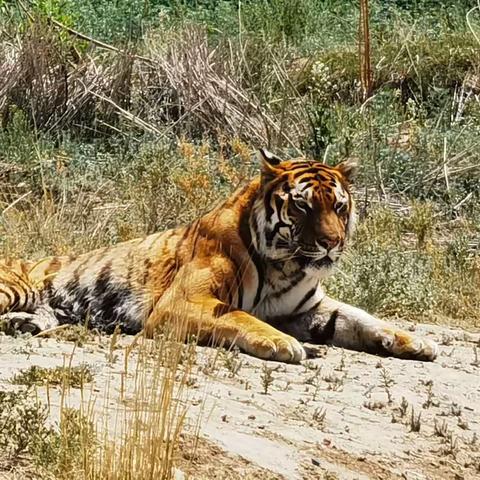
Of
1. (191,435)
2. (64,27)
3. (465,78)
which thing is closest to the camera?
(191,435)

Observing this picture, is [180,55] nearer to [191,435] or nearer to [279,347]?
[279,347]

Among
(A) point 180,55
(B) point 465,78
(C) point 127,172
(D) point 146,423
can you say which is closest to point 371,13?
(B) point 465,78

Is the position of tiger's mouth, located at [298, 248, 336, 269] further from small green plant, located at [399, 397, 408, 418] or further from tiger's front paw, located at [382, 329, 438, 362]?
small green plant, located at [399, 397, 408, 418]

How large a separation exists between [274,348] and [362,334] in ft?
3.02

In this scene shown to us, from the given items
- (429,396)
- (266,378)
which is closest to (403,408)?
(429,396)

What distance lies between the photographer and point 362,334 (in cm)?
825

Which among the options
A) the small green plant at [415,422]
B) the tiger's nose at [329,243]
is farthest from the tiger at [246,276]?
the small green plant at [415,422]

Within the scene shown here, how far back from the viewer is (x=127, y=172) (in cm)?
1208

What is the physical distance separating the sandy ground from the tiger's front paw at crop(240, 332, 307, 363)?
6cm

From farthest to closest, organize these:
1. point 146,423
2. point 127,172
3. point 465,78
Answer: point 465,78, point 127,172, point 146,423

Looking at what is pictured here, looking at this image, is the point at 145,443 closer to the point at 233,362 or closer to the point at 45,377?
the point at 45,377

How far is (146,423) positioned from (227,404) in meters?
1.36

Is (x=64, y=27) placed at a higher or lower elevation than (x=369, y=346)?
higher

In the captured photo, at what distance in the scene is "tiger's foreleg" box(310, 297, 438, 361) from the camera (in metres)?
8.09
